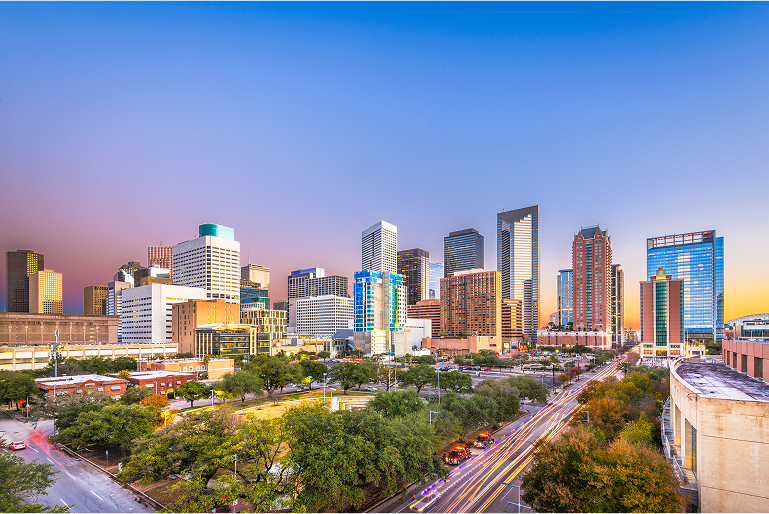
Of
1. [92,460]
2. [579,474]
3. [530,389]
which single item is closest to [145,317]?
[92,460]

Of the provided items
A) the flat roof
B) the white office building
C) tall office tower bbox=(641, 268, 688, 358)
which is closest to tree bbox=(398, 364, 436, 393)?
the flat roof

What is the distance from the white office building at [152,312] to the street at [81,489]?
137598mm

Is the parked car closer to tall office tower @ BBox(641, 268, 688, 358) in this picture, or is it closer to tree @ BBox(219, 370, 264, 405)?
tree @ BBox(219, 370, 264, 405)

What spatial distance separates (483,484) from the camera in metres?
36.1

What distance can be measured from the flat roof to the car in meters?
22.6

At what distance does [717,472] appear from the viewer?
23766 millimetres

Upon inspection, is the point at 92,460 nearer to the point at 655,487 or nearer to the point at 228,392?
the point at 228,392

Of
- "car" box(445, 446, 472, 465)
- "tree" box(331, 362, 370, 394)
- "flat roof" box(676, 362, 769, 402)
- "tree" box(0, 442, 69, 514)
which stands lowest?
"tree" box(331, 362, 370, 394)

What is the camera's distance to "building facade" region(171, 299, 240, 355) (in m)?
156

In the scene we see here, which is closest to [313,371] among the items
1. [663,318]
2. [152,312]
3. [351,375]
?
[351,375]

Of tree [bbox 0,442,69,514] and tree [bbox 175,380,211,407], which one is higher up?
tree [bbox 0,442,69,514]

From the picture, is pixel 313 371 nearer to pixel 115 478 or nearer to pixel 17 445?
pixel 17 445

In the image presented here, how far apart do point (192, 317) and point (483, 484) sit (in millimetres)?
147732


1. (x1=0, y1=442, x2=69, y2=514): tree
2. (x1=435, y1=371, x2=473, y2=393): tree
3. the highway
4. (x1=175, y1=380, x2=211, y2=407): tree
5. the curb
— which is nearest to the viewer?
(x1=0, y1=442, x2=69, y2=514): tree
